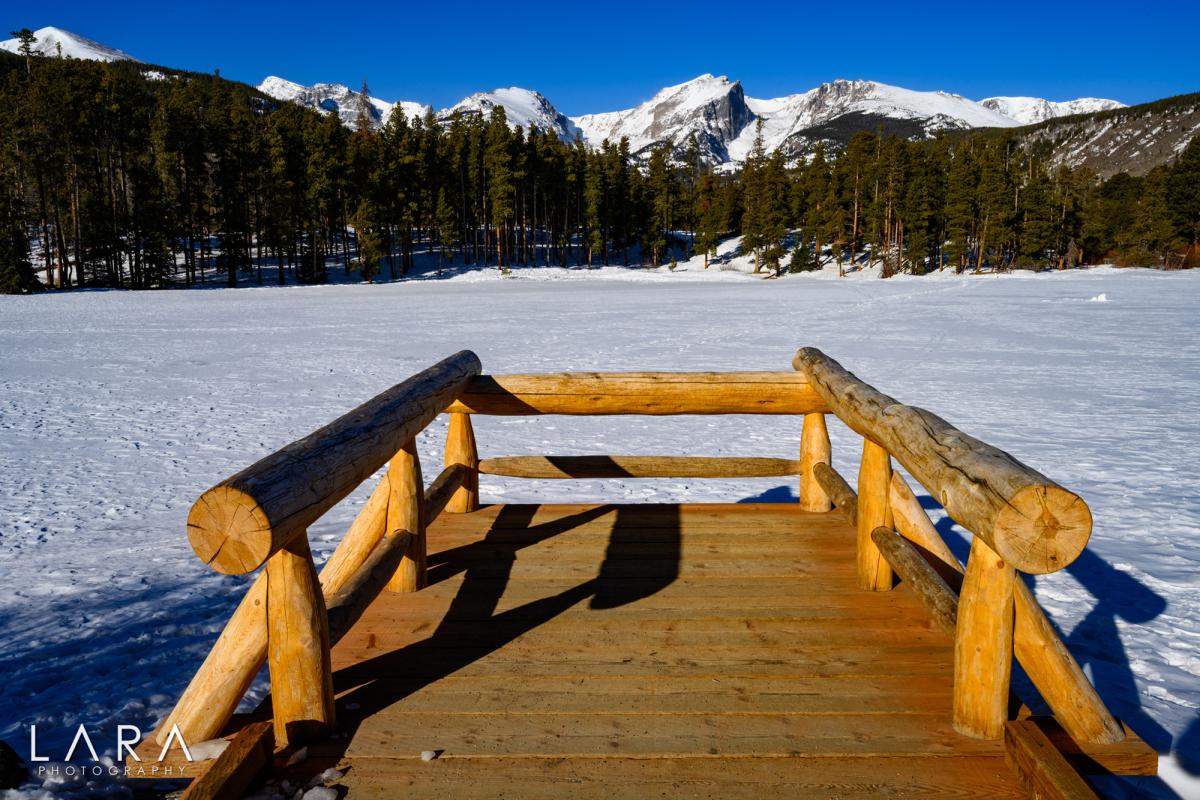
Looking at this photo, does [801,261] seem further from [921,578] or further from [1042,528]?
[1042,528]

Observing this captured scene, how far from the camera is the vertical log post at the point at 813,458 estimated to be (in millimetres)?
4723

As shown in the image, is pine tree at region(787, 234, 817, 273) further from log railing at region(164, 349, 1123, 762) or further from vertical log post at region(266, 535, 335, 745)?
vertical log post at region(266, 535, 335, 745)

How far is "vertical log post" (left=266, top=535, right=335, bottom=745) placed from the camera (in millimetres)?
2193

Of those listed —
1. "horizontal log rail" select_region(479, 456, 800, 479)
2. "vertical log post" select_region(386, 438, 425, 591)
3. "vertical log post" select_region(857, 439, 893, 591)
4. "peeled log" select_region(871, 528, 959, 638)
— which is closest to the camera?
"peeled log" select_region(871, 528, 959, 638)

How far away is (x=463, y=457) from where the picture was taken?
4.80 metres

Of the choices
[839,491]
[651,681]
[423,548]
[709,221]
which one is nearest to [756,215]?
[709,221]

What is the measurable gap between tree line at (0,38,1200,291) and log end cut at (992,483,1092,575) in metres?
48.7

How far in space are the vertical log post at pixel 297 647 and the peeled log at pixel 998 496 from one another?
192 cm

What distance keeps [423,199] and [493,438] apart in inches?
2210

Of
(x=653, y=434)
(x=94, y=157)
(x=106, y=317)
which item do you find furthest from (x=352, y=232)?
(x=653, y=434)

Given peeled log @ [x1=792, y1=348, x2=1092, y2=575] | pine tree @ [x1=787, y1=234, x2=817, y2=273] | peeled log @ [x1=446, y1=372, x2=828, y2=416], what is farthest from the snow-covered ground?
pine tree @ [x1=787, y1=234, x2=817, y2=273]

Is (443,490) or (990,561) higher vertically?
(990,561)

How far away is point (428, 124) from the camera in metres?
64.4

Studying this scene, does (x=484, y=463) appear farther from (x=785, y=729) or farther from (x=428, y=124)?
(x=428, y=124)
